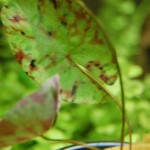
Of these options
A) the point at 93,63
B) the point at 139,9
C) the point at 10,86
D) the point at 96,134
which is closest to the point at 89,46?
the point at 93,63

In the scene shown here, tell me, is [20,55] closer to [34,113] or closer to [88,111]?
[34,113]

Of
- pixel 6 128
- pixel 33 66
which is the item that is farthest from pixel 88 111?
pixel 6 128

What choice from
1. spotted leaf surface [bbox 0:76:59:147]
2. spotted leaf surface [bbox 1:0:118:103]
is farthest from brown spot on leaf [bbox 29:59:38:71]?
spotted leaf surface [bbox 0:76:59:147]

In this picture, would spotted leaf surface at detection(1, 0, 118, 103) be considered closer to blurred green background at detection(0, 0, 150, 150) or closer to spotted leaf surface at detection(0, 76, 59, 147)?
spotted leaf surface at detection(0, 76, 59, 147)

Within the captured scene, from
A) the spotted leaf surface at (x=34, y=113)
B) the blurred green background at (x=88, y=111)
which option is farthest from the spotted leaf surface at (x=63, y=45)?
the blurred green background at (x=88, y=111)

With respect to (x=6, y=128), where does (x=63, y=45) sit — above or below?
above

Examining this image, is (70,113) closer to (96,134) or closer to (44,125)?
(96,134)
